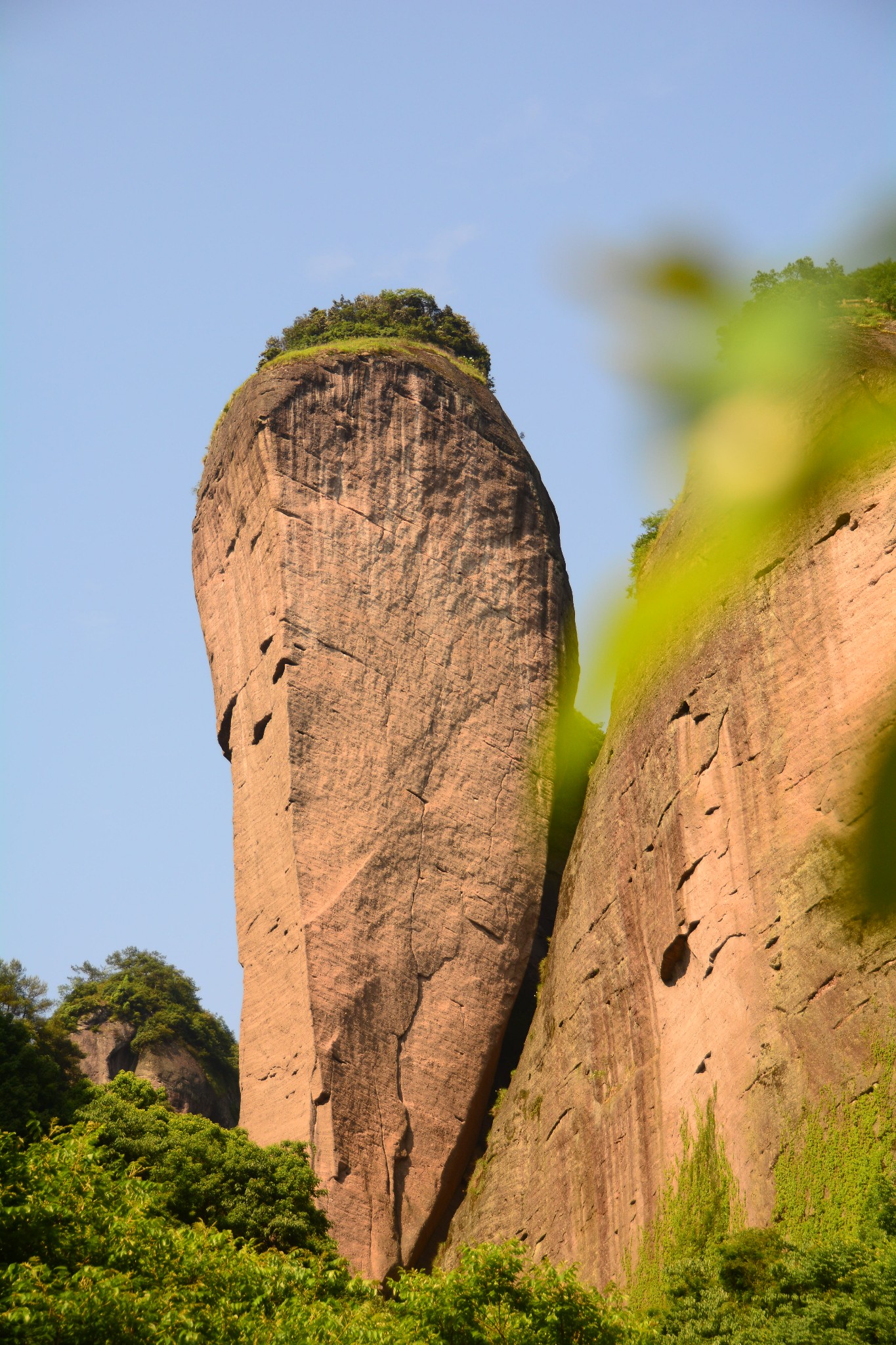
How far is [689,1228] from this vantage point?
18.6 metres

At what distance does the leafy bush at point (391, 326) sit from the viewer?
34.0m

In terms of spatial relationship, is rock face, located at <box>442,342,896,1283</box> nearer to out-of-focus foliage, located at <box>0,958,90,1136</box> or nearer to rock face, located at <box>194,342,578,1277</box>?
rock face, located at <box>194,342,578,1277</box>

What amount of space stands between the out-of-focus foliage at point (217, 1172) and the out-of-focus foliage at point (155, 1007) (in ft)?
57.8

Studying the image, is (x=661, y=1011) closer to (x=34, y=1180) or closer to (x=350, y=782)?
(x=350, y=782)

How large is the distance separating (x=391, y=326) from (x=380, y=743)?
41.5 feet

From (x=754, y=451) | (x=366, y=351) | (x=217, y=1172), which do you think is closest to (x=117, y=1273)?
(x=217, y=1172)

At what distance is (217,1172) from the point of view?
66.1ft

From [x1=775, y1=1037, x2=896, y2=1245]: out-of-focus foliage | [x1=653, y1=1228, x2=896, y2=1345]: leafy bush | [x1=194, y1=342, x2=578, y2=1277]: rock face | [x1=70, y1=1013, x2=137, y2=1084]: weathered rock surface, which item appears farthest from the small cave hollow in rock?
[x1=70, y1=1013, x2=137, y2=1084]: weathered rock surface

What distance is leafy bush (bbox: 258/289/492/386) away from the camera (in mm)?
33969

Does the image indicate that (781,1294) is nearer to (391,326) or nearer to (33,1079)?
(33,1079)

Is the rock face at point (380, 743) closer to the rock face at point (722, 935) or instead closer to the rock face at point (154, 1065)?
the rock face at point (722, 935)

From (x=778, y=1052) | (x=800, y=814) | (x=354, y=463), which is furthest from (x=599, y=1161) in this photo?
(x=354, y=463)

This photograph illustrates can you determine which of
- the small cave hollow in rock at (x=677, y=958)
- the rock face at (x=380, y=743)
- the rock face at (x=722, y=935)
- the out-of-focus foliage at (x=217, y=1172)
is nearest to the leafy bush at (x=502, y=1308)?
the rock face at (x=722, y=935)

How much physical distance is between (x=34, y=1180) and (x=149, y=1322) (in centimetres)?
268
